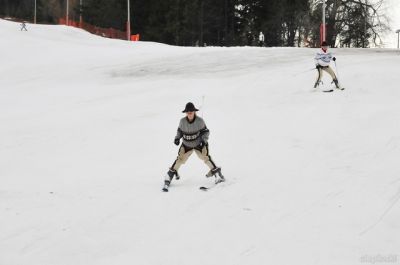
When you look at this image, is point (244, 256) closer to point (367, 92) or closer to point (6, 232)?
point (6, 232)

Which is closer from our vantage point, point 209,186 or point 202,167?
point 209,186

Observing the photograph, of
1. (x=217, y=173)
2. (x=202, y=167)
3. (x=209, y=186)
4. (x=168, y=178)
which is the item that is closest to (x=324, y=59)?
(x=202, y=167)

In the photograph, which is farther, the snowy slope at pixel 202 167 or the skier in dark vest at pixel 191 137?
the skier in dark vest at pixel 191 137

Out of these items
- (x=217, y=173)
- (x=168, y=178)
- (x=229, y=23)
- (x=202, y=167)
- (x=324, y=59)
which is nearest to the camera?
(x=168, y=178)

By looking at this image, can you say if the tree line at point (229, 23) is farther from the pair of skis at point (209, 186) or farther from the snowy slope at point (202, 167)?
the pair of skis at point (209, 186)

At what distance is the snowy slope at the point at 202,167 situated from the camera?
753 centimetres

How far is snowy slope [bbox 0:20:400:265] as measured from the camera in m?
7.53

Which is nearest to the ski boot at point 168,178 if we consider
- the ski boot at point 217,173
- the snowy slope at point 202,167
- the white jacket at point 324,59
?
the snowy slope at point 202,167

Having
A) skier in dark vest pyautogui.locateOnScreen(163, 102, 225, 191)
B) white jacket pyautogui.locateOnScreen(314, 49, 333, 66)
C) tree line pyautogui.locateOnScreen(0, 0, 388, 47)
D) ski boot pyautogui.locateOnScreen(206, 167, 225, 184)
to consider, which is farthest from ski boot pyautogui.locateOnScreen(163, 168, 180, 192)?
tree line pyautogui.locateOnScreen(0, 0, 388, 47)

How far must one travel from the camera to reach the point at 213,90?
20875mm

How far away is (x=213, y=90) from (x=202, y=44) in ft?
122

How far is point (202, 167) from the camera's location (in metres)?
12.1

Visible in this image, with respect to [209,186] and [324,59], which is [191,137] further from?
[324,59]

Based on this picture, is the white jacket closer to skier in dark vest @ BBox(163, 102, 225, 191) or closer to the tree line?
skier in dark vest @ BBox(163, 102, 225, 191)
